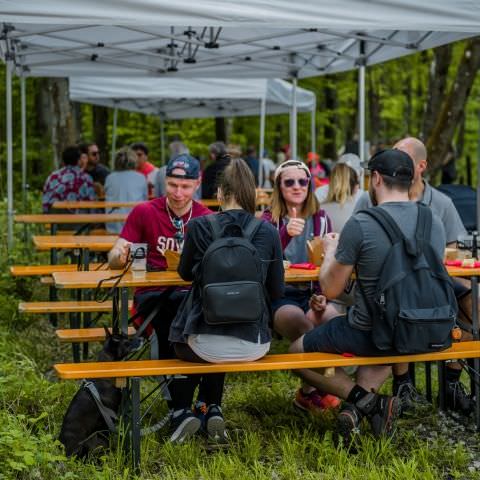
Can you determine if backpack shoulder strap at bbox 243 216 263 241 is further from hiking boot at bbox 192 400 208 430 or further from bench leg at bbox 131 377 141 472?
hiking boot at bbox 192 400 208 430

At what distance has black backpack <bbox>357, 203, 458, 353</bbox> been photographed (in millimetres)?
4398

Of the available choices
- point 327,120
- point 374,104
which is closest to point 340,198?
point 327,120

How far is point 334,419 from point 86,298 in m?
3.78

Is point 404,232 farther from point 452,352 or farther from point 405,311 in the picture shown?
point 452,352

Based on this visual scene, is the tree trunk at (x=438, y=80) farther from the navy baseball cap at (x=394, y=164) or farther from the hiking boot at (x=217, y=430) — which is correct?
the hiking boot at (x=217, y=430)

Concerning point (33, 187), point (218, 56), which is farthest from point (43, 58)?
point (33, 187)

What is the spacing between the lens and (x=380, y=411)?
4684mm

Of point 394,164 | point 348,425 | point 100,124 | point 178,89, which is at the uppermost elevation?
point 178,89

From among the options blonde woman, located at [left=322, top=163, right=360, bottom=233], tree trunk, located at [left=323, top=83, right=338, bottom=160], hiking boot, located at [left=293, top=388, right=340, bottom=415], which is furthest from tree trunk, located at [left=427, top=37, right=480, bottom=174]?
tree trunk, located at [left=323, top=83, right=338, bottom=160]

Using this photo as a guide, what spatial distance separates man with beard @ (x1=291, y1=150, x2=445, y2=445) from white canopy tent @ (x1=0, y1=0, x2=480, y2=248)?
1.23 m

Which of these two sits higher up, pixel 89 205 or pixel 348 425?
pixel 89 205

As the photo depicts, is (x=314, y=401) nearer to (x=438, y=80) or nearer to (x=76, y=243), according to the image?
(x=76, y=243)

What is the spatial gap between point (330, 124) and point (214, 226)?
22058mm

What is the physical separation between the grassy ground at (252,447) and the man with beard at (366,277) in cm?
18
